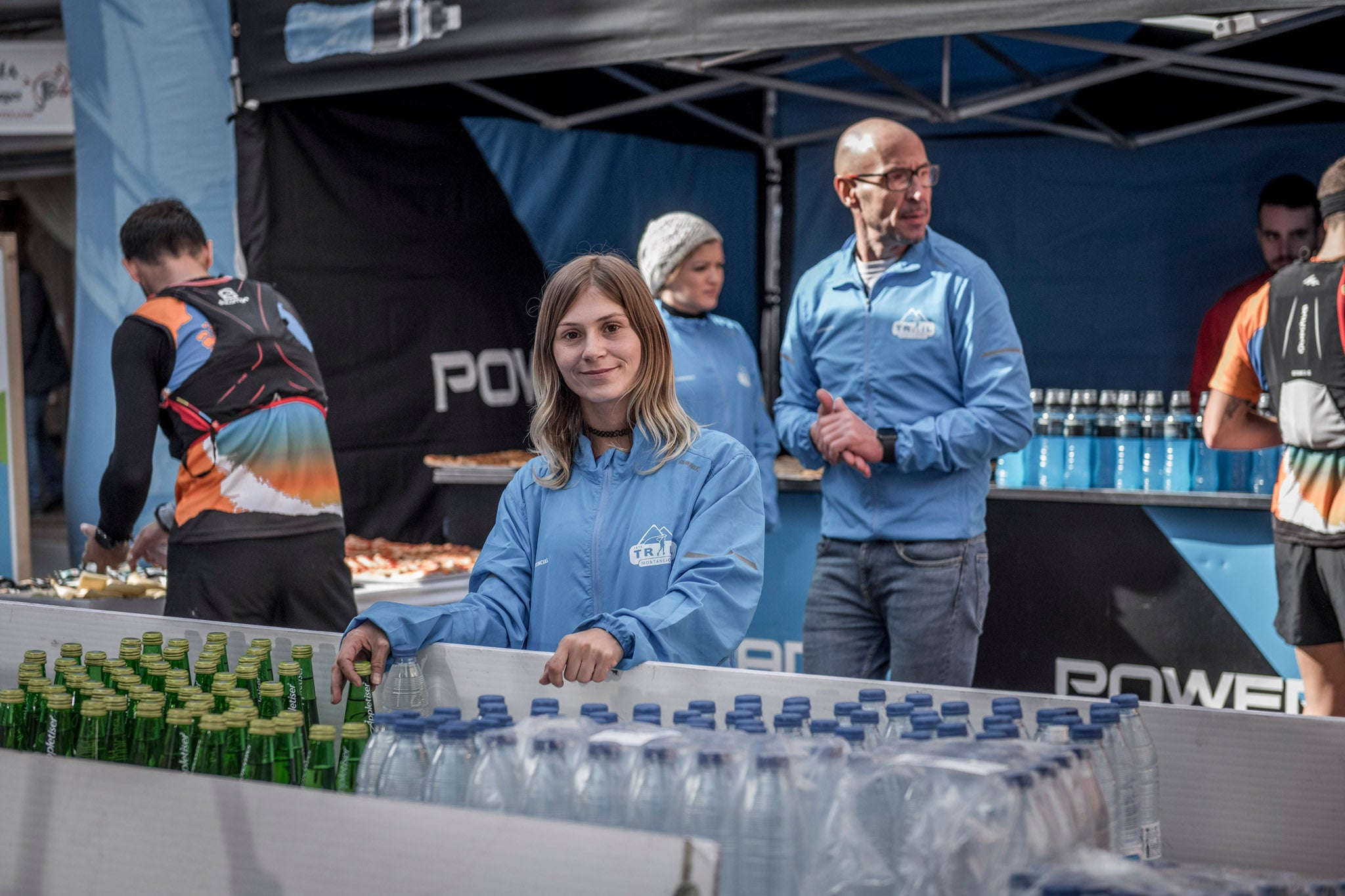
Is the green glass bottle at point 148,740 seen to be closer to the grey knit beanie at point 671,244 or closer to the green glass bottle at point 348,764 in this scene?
the green glass bottle at point 348,764

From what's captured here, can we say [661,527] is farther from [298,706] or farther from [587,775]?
[587,775]

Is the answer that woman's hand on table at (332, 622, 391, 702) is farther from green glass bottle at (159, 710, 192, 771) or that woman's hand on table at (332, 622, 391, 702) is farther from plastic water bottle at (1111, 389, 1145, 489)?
plastic water bottle at (1111, 389, 1145, 489)

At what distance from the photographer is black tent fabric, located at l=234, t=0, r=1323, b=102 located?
3.43 metres

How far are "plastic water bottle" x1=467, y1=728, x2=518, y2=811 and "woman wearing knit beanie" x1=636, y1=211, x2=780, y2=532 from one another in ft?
9.80

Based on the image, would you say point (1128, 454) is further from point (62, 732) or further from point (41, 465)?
point (41, 465)

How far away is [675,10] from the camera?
386cm

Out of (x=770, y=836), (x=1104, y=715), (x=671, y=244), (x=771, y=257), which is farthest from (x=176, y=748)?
(x=771, y=257)

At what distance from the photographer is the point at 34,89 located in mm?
7766

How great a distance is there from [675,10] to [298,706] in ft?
8.24

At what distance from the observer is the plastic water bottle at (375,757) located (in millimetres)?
1660

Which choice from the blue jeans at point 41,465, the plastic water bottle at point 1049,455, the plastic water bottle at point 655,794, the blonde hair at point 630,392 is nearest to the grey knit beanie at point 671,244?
the plastic water bottle at point 1049,455

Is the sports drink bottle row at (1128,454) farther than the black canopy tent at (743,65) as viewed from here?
Yes

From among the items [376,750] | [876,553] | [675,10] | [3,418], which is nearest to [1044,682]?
[876,553]

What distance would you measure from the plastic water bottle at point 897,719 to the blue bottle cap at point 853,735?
0.51 feet
